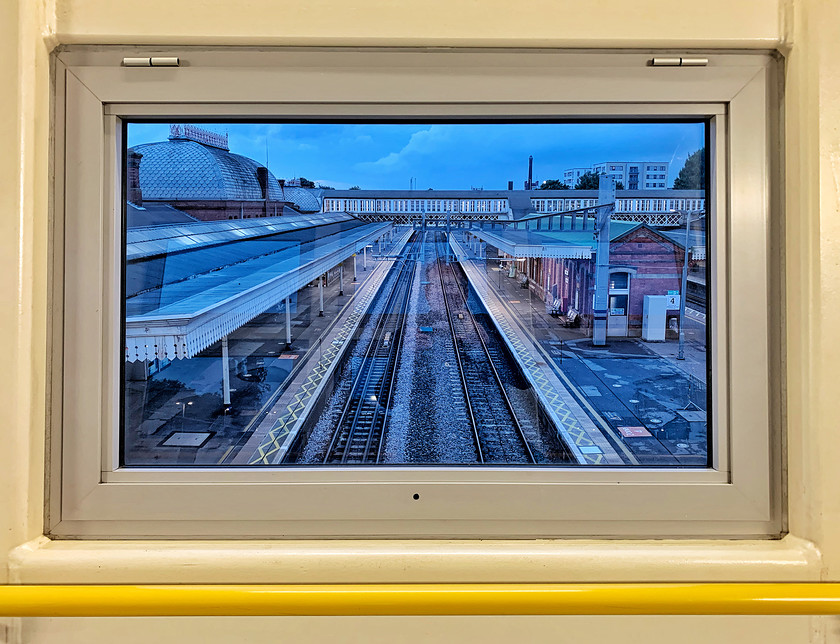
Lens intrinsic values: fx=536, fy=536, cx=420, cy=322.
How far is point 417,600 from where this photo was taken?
2.66ft

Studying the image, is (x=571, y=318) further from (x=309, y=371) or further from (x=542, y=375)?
(x=309, y=371)

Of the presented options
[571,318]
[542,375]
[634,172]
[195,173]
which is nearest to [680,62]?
[634,172]

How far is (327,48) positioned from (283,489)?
79 centimetres

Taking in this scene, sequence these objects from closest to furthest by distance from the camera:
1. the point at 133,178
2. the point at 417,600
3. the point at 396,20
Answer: the point at 417,600 → the point at 396,20 → the point at 133,178

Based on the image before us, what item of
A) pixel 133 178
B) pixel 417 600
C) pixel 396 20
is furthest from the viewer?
pixel 133 178

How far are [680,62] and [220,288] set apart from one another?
0.96 m

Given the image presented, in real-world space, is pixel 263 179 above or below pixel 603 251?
above

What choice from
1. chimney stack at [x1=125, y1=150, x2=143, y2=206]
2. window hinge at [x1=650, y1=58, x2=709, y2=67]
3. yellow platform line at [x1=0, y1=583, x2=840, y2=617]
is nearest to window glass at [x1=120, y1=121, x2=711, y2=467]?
chimney stack at [x1=125, y1=150, x2=143, y2=206]

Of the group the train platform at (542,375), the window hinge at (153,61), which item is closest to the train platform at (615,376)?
the train platform at (542,375)

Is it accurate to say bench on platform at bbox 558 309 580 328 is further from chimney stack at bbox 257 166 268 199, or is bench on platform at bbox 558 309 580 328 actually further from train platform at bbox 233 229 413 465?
chimney stack at bbox 257 166 268 199

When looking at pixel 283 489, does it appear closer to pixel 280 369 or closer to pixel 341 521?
pixel 341 521

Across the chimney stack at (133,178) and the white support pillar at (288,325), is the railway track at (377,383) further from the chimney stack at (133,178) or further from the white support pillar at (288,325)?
the chimney stack at (133,178)

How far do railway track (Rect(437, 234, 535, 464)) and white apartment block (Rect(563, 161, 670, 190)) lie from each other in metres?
0.33

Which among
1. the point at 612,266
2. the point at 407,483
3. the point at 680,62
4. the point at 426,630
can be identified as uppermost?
the point at 680,62
